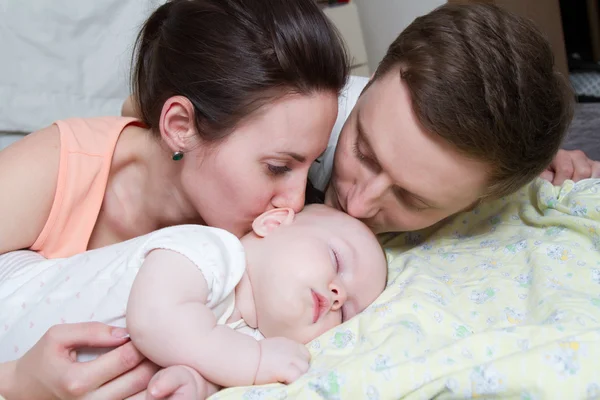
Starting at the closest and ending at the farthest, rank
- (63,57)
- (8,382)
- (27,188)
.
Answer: (8,382) < (27,188) < (63,57)

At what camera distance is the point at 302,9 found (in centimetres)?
117

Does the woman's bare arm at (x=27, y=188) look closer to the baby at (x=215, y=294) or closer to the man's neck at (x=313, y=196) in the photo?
the baby at (x=215, y=294)

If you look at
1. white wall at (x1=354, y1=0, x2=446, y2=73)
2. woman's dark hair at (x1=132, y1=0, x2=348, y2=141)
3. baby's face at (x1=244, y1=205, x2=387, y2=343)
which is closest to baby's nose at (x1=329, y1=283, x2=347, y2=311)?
baby's face at (x1=244, y1=205, x2=387, y2=343)

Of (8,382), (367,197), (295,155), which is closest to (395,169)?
(367,197)

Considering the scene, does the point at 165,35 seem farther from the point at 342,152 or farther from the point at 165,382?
the point at 165,382

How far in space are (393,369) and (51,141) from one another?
894mm

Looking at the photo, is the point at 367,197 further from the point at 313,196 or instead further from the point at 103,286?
the point at 103,286

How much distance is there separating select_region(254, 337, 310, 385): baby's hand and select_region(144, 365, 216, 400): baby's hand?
9cm

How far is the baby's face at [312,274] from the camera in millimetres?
1069

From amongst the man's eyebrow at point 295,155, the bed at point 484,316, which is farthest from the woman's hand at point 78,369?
the man's eyebrow at point 295,155

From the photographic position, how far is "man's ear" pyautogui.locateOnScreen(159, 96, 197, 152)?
3.80 feet

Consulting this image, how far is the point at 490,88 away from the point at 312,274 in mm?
476

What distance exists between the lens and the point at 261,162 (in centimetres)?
114

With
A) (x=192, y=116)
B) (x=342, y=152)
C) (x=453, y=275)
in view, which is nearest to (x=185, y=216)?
(x=192, y=116)
